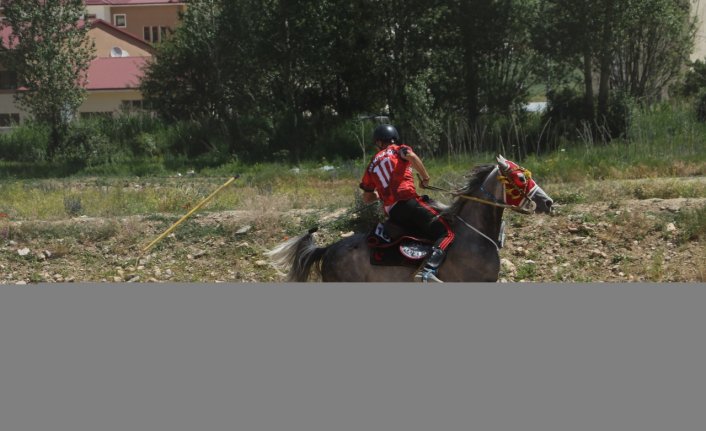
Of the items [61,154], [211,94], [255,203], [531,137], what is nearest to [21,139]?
[61,154]

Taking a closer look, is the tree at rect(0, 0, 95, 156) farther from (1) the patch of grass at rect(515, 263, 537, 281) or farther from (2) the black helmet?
(2) the black helmet

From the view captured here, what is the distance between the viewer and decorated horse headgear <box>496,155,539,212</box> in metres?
9.67

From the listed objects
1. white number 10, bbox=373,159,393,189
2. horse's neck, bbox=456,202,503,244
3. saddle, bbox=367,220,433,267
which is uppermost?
white number 10, bbox=373,159,393,189

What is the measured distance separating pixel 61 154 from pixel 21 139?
3.49m

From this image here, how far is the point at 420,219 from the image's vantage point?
32.1 feet

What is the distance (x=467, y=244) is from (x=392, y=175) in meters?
0.96

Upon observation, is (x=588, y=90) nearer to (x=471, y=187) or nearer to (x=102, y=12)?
(x=471, y=187)

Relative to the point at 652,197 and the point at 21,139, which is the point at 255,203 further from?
the point at 21,139

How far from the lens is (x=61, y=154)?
30.4 m

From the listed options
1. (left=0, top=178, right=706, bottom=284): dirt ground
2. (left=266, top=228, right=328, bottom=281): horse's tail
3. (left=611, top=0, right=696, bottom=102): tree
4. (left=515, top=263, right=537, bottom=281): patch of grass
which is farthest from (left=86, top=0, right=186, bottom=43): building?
(left=266, top=228, right=328, bottom=281): horse's tail

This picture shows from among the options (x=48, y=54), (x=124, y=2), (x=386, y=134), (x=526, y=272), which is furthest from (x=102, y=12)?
(x=386, y=134)

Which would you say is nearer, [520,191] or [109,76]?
[520,191]

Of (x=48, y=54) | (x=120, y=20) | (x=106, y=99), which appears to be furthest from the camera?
(x=120, y=20)

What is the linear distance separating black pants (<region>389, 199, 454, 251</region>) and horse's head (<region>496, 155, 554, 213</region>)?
65 cm
